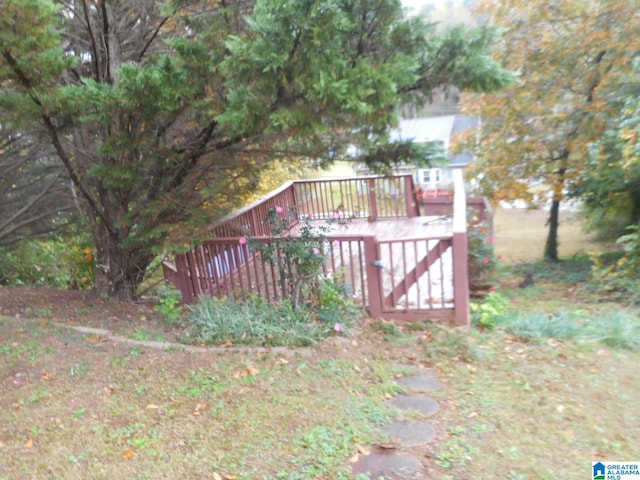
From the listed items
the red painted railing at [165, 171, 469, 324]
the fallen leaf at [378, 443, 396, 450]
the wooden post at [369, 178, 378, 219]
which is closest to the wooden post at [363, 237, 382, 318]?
the red painted railing at [165, 171, 469, 324]

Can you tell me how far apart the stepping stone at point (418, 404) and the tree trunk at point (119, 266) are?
3.74m

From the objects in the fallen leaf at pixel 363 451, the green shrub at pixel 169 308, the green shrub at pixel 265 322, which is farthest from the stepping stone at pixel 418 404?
the green shrub at pixel 169 308

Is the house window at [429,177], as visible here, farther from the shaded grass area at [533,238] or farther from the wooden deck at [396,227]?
the shaded grass area at [533,238]

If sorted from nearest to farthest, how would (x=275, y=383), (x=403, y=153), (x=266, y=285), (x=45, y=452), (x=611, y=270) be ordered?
(x=45, y=452)
(x=275, y=383)
(x=403, y=153)
(x=266, y=285)
(x=611, y=270)

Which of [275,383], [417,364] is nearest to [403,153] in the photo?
[417,364]

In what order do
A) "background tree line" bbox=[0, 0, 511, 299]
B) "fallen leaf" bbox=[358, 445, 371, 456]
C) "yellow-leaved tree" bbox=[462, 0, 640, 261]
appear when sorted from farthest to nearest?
"yellow-leaved tree" bbox=[462, 0, 640, 261] < "background tree line" bbox=[0, 0, 511, 299] < "fallen leaf" bbox=[358, 445, 371, 456]

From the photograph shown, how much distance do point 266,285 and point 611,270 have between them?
7311 millimetres

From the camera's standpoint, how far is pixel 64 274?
9492 mm

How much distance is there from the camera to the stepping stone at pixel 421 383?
381 cm

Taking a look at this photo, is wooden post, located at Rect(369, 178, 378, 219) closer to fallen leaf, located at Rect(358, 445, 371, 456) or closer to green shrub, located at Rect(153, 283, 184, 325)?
green shrub, located at Rect(153, 283, 184, 325)

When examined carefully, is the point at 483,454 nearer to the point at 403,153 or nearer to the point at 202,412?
the point at 202,412

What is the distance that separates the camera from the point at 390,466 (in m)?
2.76

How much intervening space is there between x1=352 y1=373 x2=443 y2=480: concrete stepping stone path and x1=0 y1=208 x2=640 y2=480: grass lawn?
72 millimetres

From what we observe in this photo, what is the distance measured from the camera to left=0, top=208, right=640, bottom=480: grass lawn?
2.76 metres
